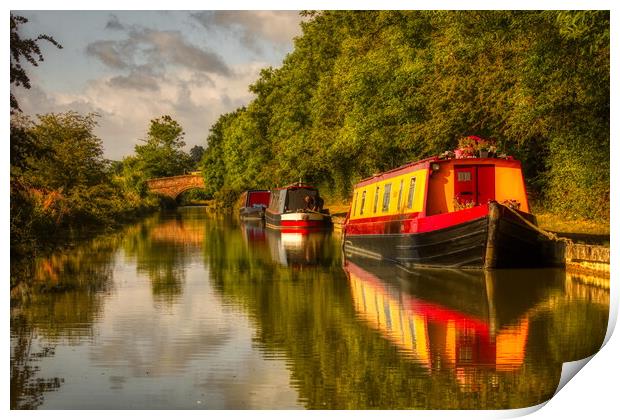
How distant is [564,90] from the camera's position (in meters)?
12.8

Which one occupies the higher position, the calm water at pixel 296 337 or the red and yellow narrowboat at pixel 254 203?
the red and yellow narrowboat at pixel 254 203

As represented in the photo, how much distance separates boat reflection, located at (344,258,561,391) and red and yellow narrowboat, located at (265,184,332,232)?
1404cm

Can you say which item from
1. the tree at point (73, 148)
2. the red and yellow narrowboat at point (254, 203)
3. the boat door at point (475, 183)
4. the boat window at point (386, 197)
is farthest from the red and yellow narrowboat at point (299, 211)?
the boat door at point (475, 183)

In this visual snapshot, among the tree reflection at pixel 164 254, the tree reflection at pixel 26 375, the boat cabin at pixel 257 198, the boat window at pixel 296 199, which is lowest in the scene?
the tree reflection at pixel 26 375

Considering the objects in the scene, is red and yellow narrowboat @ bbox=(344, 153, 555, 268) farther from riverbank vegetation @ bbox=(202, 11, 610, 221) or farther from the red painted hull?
riverbank vegetation @ bbox=(202, 11, 610, 221)

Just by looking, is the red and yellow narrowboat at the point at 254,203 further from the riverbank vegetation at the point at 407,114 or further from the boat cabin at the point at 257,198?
the riverbank vegetation at the point at 407,114

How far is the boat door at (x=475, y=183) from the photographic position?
1509cm

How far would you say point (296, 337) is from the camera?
9070 mm

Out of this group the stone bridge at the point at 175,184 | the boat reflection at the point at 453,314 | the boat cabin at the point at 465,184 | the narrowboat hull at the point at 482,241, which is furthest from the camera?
the stone bridge at the point at 175,184

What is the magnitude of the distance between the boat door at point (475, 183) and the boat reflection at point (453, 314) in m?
1.39

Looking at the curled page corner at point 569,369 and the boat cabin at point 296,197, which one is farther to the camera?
the boat cabin at point 296,197

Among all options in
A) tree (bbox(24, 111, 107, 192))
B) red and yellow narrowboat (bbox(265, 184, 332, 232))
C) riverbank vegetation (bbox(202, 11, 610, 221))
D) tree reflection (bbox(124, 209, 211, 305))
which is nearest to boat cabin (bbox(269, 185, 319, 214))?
red and yellow narrowboat (bbox(265, 184, 332, 232))

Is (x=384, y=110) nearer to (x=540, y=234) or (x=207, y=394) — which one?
(x=540, y=234)
